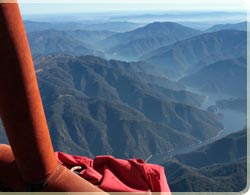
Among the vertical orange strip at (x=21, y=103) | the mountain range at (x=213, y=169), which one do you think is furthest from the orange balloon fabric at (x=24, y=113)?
the mountain range at (x=213, y=169)

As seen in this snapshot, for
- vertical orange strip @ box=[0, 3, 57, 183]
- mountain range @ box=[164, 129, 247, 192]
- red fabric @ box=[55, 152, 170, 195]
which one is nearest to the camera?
vertical orange strip @ box=[0, 3, 57, 183]

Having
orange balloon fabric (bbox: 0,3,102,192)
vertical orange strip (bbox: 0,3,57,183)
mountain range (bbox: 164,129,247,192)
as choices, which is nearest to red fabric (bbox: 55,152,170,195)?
orange balloon fabric (bbox: 0,3,102,192)

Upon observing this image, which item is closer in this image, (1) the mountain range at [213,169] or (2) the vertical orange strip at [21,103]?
(2) the vertical orange strip at [21,103]

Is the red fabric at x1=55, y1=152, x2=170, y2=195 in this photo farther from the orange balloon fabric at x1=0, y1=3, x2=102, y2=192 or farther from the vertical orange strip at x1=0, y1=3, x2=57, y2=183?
the vertical orange strip at x1=0, y1=3, x2=57, y2=183

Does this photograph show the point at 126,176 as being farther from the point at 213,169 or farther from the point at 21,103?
the point at 213,169

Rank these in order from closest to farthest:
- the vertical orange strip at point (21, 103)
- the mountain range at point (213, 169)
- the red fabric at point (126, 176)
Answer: the vertical orange strip at point (21, 103), the red fabric at point (126, 176), the mountain range at point (213, 169)

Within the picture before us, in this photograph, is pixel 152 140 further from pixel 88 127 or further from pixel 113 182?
pixel 113 182

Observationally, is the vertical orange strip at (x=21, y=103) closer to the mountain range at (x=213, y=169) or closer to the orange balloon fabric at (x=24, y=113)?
the orange balloon fabric at (x=24, y=113)

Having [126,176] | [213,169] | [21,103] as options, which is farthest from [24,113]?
[213,169]
